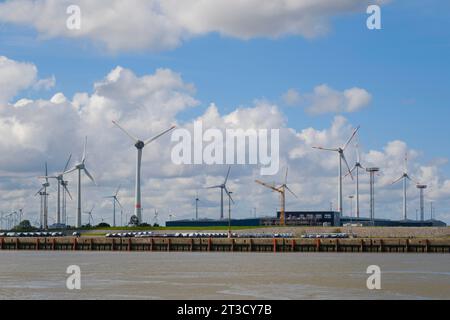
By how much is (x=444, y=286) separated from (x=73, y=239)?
111 m

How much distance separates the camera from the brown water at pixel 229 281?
2527 inches

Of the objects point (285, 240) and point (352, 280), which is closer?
point (352, 280)

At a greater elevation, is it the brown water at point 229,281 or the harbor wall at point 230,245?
the brown water at point 229,281

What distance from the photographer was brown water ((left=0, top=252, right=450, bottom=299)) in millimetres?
64188

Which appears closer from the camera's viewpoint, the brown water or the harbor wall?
the brown water

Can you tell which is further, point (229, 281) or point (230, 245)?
point (230, 245)

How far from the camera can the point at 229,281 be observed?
249 feet

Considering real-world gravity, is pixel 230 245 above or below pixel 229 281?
below
